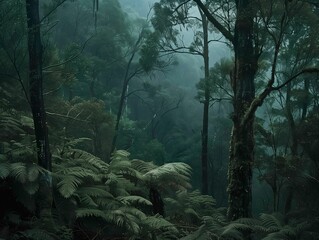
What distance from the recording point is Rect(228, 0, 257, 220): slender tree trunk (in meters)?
7.13

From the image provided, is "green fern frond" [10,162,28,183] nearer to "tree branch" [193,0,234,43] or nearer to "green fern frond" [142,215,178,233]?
"green fern frond" [142,215,178,233]

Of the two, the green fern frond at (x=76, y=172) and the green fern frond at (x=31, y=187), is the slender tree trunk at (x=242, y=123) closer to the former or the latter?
the green fern frond at (x=76, y=172)

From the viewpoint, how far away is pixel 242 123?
7246mm

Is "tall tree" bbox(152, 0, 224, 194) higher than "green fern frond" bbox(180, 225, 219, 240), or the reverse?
"tall tree" bbox(152, 0, 224, 194)

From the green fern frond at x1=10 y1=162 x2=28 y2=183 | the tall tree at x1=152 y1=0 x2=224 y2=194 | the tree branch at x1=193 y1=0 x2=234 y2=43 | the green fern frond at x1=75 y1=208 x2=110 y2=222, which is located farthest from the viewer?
the tall tree at x1=152 y1=0 x2=224 y2=194

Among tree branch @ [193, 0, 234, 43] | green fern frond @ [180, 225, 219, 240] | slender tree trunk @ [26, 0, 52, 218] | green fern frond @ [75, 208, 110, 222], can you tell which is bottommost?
green fern frond @ [180, 225, 219, 240]

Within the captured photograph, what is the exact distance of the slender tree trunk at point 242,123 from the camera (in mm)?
7129

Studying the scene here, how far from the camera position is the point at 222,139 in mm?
30062

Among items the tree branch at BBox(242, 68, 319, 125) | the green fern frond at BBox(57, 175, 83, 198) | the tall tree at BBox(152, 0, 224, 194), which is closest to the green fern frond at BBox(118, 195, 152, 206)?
the green fern frond at BBox(57, 175, 83, 198)

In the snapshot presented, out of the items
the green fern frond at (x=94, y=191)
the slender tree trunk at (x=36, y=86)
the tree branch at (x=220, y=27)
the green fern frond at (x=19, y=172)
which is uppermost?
the tree branch at (x=220, y=27)

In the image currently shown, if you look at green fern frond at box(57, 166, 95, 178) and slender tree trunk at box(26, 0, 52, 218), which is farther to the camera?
green fern frond at box(57, 166, 95, 178)

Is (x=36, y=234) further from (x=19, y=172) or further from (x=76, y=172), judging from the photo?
(x=76, y=172)

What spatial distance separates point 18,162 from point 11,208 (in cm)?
77

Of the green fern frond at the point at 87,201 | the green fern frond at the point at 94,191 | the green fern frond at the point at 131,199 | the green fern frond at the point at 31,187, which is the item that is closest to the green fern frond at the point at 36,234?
the green fern frond at the point at 31,187
